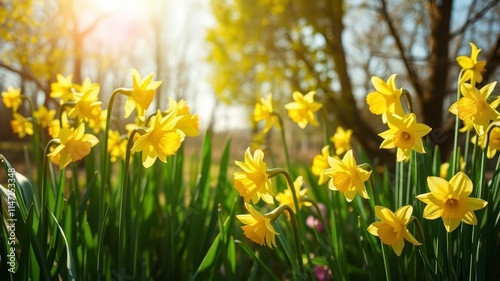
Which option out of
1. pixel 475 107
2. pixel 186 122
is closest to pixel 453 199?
pixel 475 107

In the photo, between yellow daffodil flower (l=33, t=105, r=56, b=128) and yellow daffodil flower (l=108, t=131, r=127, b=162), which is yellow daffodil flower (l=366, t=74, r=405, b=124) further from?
yellow daffodil flower (l=33, t=105, r=56, b=128)

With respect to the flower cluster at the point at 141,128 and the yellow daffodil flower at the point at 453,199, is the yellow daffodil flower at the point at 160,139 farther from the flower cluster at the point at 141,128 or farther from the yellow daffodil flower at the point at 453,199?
the yellow daffodil flower at the point at 453,199

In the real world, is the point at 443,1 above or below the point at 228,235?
above

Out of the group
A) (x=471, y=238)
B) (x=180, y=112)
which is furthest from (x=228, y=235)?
(x=471, y=238)

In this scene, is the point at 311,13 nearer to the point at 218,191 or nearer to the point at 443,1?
the point at 443,1

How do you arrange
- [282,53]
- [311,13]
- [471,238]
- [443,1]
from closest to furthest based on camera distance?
[471,238]
[443,1]
[311,13]
[282,53]

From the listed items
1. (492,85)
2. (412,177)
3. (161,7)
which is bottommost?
(412,177)
